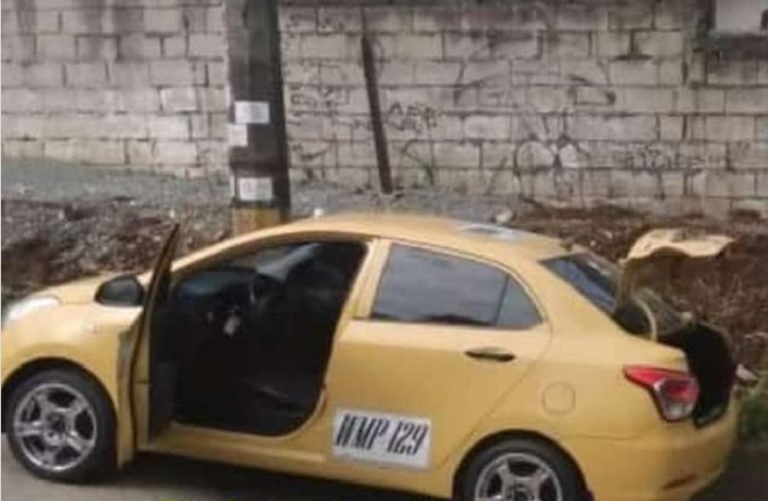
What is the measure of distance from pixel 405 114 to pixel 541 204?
1324 millimetres

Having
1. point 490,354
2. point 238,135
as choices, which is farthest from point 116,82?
point 490,354

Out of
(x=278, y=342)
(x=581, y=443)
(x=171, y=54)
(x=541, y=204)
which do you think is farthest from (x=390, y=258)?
(x=171, y=54)

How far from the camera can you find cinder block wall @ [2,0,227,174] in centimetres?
1370

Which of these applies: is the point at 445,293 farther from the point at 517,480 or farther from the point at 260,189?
the point at 260,189

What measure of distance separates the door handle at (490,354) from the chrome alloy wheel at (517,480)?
1.27ft

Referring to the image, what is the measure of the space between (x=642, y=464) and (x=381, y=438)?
1.09 m

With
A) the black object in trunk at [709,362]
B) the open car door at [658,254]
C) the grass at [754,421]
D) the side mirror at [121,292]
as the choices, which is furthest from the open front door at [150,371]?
the grass at [754,421]

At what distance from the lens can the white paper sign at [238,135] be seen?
28.1 feet

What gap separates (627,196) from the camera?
12.9m

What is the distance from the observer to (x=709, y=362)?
7211 millimetres

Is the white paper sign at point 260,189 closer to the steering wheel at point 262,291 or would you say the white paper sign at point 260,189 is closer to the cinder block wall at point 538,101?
the steering wheel at point 262,291

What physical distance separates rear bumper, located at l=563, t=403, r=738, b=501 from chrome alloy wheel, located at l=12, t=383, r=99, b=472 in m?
2.14

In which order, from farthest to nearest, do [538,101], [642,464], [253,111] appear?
[538,101] → [253,111] → [642,464]

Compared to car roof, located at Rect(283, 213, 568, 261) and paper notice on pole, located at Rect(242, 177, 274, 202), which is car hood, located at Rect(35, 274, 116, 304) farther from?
paper notice on pole, located at Rect(242, 177, 274, 202)
